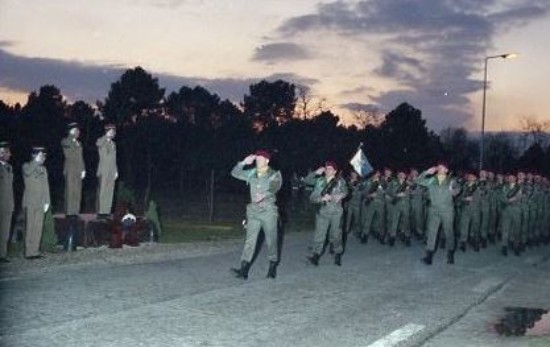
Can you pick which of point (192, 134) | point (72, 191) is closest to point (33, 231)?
point (72, 191)

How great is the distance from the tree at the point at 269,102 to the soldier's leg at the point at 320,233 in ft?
186

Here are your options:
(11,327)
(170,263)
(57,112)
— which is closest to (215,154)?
(57,112)

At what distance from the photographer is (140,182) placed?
51.6 meters

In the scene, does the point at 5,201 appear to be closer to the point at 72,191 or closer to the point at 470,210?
the point at 72,191

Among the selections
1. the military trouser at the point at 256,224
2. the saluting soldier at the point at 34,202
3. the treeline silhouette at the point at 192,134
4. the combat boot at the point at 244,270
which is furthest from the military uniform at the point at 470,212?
the treeline silhouette at the point at 192,134

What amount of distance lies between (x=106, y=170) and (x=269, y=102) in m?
55.8

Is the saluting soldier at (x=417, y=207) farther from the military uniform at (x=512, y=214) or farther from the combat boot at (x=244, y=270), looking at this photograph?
the combat boot at (x=244, y=270)

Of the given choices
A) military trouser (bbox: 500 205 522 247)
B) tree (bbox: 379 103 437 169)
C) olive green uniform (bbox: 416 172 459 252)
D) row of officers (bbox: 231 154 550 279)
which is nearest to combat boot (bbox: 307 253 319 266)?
row of officers (bbox: 231 154 550 279)

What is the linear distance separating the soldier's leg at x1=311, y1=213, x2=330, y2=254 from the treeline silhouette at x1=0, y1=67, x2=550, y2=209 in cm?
1919

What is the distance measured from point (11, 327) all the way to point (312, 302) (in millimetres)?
3759

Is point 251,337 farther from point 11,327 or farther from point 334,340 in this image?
point 11,327

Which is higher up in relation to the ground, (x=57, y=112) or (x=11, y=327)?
(x=57, y=112)

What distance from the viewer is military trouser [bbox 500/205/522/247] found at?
20031 millimetres

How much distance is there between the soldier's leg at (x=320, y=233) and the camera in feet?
46.6
